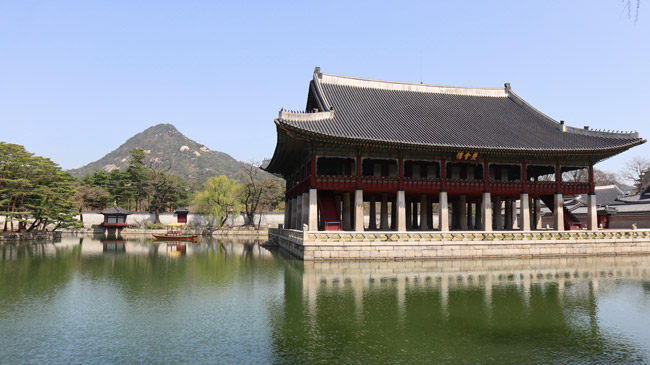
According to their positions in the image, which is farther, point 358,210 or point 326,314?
point 358,210

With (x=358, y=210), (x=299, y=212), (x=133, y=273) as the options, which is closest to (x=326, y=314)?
(x=133, y=273)

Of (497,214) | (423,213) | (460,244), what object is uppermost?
(423,213)

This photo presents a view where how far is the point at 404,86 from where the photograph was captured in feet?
141

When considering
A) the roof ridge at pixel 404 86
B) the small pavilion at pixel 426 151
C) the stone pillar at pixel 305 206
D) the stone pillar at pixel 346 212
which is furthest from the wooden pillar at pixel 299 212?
the roof ridge at pixel 404 86

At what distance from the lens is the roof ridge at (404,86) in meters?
41.2

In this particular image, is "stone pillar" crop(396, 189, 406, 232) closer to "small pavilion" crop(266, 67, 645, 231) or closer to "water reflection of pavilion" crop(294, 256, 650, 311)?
"small pavilion" crop(266, 67, 645, 231)

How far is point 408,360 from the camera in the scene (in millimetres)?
10039

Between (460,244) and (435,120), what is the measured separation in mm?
12367

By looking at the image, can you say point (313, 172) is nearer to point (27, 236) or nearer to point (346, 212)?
point (346, 212)

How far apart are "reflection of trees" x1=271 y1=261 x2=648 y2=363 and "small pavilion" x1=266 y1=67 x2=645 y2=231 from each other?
11959 mm

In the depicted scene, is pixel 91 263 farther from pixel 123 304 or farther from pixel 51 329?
pixel 51 329

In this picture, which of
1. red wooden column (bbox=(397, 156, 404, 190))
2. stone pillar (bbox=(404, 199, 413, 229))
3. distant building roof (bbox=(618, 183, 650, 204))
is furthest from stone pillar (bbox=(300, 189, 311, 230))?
distant building roof (bbox=(618, 183, 650, 204))

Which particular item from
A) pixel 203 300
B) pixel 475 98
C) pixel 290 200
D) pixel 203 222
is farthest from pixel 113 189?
pixel 203 300

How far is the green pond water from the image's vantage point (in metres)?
10.6
